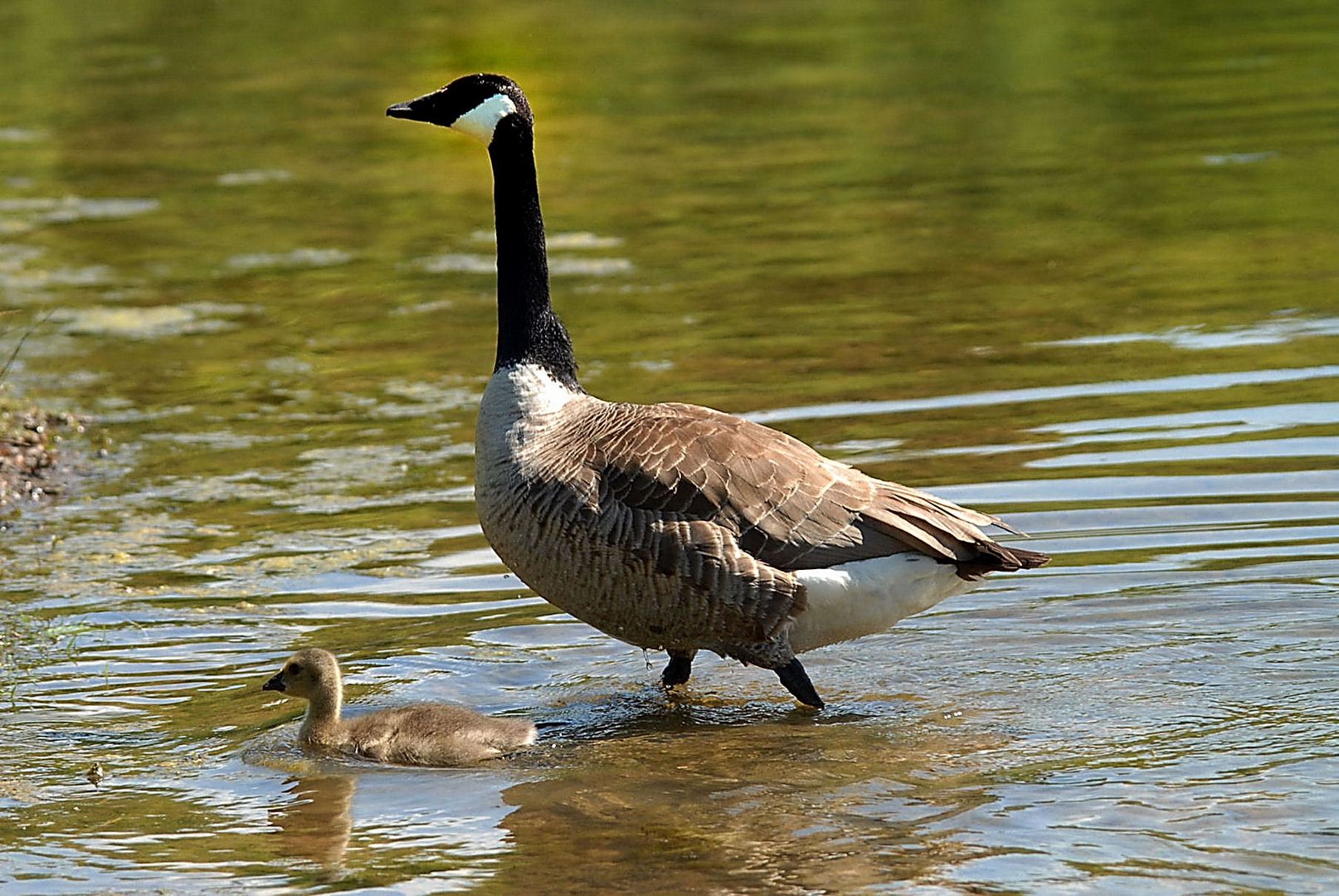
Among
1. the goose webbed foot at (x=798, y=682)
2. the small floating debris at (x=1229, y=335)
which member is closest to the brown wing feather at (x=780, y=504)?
the goose webbed foot at (x=798, y=682)

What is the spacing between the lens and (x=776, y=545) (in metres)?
8.25

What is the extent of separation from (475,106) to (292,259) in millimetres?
8565

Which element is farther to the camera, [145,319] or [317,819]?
[145,319]

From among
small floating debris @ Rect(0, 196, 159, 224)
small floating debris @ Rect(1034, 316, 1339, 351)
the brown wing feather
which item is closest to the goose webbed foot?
the brown wing feather

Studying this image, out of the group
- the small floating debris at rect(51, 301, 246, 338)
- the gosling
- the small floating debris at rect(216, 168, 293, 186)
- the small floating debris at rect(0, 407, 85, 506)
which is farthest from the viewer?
the small floating debris at rect(216, 168, 293, 186)

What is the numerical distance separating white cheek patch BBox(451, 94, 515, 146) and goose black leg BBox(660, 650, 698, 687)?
2.58m

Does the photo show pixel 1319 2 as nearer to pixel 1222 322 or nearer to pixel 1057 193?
pixel 1057 193

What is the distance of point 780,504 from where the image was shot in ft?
27.3

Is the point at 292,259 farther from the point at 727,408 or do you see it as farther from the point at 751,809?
the point at 751,809

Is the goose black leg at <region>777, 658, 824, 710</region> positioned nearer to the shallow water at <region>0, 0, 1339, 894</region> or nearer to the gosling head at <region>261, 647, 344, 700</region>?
the shallow water at <region>0, 0, 1339, 894</region>

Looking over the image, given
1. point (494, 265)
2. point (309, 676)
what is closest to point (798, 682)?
point (309, 676)

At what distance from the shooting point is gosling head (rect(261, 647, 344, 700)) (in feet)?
26.9

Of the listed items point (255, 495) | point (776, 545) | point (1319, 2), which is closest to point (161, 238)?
point (255, 495)

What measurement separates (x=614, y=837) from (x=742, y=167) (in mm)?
13556
